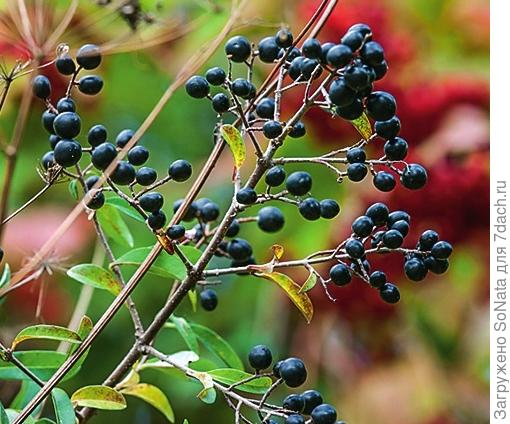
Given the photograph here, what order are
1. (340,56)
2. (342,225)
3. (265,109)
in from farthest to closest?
(342,225), (265,109), (340,56)

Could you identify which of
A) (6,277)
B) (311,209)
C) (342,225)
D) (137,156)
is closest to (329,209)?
(311,209)

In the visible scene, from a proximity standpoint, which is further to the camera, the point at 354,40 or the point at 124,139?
the point at 124,139

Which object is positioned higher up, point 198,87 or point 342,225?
point 342,225

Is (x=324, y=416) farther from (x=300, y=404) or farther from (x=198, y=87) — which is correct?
(x=198, y=87)

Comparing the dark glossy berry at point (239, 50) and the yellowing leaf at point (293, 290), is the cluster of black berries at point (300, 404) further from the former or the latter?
the dark glossy berry at point (239, 50)

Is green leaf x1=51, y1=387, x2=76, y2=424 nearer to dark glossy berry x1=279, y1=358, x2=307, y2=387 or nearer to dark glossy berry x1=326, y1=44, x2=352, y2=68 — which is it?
dark glossy berry x1=279, y1=358, x2=307, y2=387

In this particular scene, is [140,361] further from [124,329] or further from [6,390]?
[124,329]

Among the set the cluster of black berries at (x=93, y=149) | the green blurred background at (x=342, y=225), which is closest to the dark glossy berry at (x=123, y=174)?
the cluster of black berries at (x=93, y=149)
